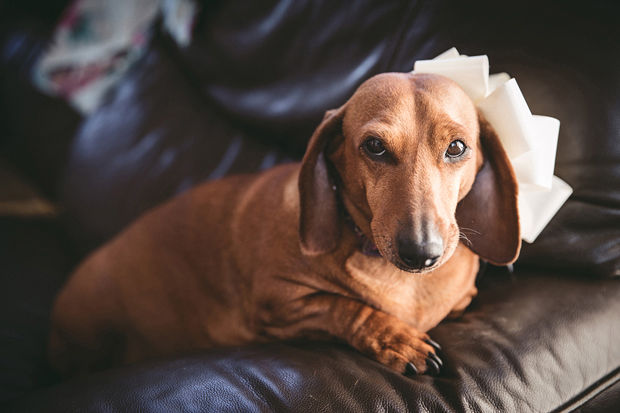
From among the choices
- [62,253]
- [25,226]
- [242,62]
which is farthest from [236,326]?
[25,226]

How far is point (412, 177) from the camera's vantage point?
0.78 metres

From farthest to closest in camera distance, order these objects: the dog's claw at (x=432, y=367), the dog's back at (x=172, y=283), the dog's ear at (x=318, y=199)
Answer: the dog's back at (x=172, y=283), the dog's ear at (x=318, y=199), the dog's claw at (x=432, y=367)

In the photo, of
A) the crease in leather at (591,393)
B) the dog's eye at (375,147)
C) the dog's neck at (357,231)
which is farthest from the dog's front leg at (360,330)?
the dog's eye at (375,147)

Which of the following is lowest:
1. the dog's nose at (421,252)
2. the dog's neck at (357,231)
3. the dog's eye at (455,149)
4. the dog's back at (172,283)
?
the dog's back at (172,283)

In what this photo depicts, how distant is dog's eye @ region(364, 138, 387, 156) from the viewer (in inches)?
32.8

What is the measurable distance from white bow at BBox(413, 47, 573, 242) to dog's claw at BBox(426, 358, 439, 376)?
0.42 metres

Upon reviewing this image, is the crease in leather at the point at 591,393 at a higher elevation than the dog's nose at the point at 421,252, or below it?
below

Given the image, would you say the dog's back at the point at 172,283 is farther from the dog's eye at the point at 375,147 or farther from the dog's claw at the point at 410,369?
the dog's claw at the point at 410,369

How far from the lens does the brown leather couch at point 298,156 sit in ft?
2.57

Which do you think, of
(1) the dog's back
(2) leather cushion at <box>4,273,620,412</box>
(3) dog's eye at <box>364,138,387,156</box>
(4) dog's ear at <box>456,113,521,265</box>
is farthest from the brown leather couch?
(3) dog's eye at <box>364,138,387,156</box>

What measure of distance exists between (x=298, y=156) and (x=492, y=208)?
872 millimetres

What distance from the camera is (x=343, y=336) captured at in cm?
93

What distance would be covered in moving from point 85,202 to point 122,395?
1.46 m

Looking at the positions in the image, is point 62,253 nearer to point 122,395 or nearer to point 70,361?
point 70,361
